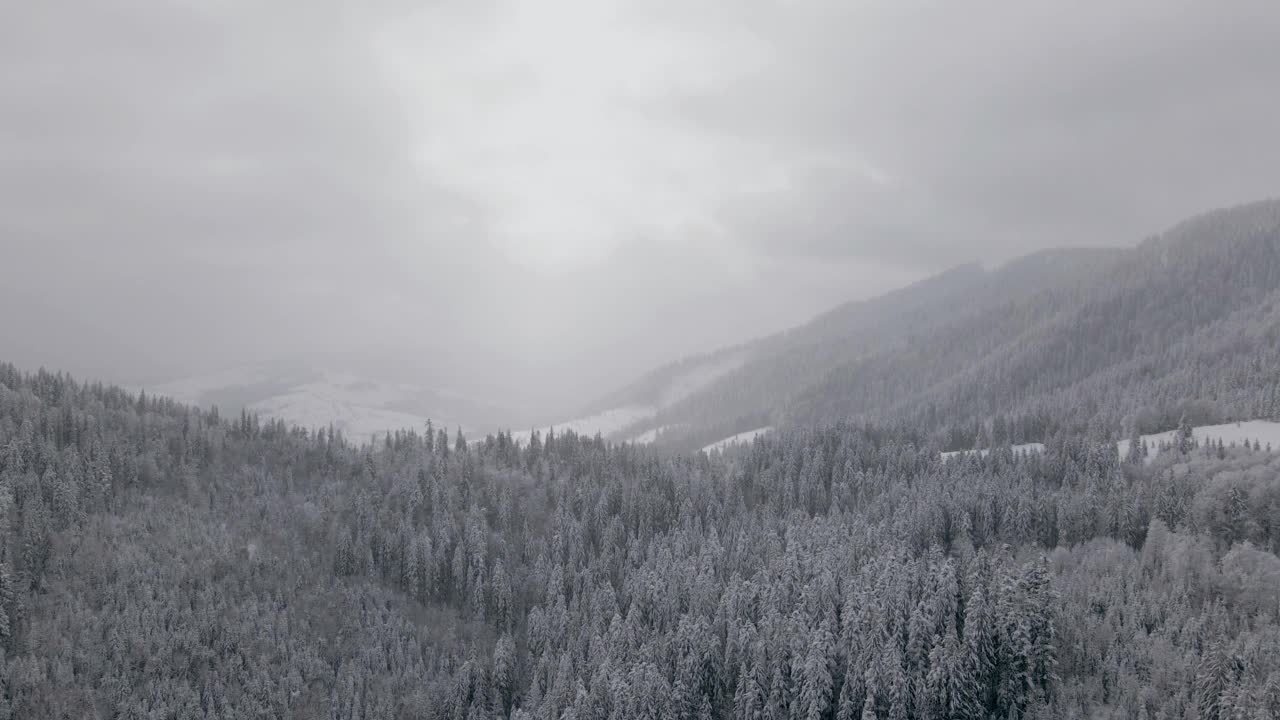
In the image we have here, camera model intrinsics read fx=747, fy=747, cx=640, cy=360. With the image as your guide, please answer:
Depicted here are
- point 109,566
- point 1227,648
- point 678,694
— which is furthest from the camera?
point 109,566

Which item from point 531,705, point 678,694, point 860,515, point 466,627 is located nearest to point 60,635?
point 466,627

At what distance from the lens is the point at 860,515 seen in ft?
562

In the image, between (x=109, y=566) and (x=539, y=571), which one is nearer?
(x=109, y=566)

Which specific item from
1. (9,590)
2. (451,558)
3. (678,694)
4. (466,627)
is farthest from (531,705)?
(9,590)

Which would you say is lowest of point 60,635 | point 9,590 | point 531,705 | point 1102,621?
point 531,705

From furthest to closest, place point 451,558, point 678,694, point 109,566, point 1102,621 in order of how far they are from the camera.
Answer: point 451,558 < point 109,566 < point 1102,621 < point 678,694

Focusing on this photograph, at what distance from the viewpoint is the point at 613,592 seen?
14988cm

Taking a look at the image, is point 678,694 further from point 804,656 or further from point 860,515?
point 860,515

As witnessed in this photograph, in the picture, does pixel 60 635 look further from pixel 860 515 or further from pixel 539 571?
pixel 860 515

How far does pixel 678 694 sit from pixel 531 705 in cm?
2924

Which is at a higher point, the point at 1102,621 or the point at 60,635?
the point at 60,635

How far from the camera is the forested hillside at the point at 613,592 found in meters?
109

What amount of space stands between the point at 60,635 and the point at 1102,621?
6917 inches

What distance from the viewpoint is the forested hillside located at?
10938 centimetres
